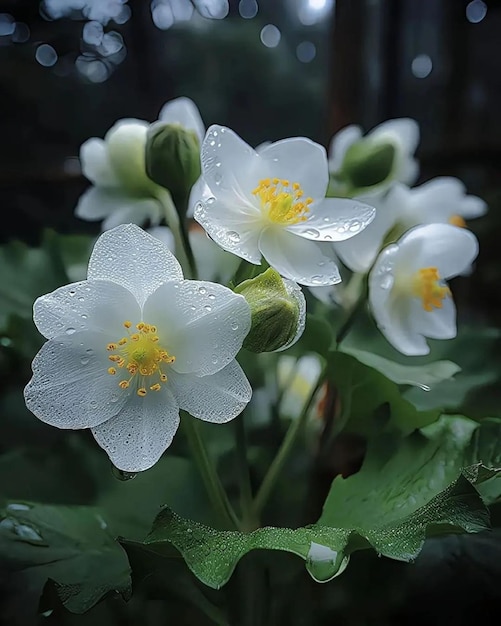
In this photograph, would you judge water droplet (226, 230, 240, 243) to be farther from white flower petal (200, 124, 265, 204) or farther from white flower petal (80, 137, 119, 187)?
white flower petal (80, 137, 119, 187)

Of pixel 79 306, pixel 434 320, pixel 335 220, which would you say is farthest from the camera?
pixel 434 320

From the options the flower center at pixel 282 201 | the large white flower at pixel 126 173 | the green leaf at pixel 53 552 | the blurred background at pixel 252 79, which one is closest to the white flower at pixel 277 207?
the flower center at pixel 282 201

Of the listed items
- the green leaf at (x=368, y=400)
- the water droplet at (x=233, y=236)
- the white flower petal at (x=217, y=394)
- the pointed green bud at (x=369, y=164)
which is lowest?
the green leaf at (x=368, y=400)

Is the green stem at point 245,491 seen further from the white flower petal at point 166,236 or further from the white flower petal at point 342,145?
the white flower petal at point 342,145

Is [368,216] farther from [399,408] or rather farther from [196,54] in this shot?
[196,54]

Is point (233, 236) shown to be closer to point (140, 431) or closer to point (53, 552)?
point (140, 431)

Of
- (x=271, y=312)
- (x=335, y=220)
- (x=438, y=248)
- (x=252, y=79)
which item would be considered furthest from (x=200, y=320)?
(x=252, y=79)

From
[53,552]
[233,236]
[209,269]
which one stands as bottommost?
[53,552]
